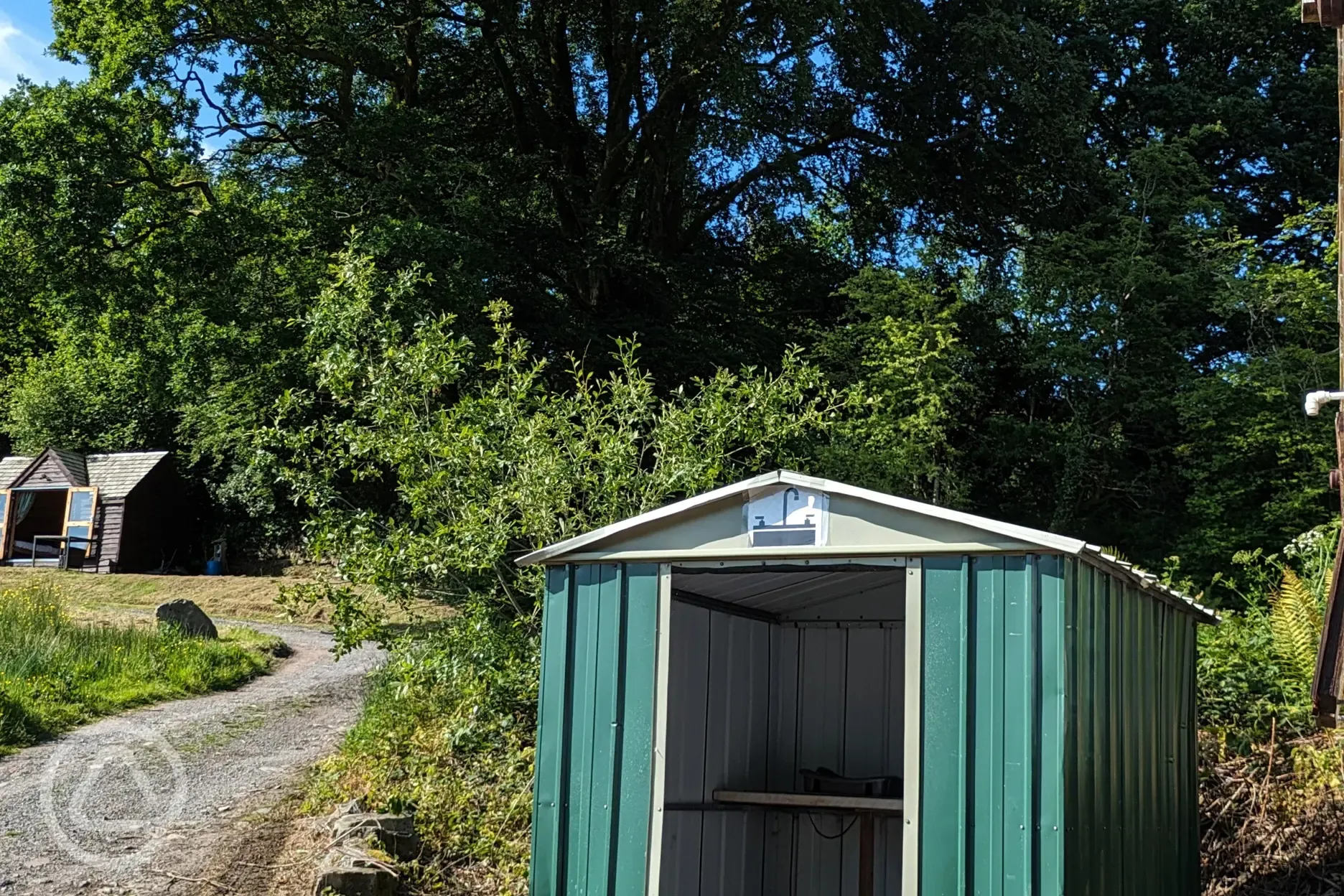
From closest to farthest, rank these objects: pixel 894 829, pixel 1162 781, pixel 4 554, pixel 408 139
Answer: pixel 1162 781 → pixel 894 829 → pixel 408 139 → pixel 4 554

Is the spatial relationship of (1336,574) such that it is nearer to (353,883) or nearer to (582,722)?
(582,722)

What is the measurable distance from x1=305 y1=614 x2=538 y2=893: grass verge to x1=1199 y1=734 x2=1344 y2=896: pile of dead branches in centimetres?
459

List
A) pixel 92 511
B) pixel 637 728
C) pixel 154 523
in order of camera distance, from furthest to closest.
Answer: pixel 154 523 → pixel 92 511 → pixel 637 728

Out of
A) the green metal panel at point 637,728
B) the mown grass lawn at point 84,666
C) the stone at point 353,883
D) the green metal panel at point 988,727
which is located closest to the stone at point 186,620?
the mown grass lawn at point 84,666

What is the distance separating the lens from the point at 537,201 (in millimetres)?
18016

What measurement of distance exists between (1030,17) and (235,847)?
1674 cm

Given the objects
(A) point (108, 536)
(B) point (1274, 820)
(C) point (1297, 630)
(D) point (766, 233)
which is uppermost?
(D) point (766, 233)

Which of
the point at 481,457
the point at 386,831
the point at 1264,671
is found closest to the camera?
the point at 386,831

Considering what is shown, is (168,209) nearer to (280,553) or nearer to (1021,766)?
(280,553)

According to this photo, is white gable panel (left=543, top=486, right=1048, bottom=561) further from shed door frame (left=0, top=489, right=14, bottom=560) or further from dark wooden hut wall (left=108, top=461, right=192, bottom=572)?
shed door frame (left=0, top=489, right=14, bottom=560)

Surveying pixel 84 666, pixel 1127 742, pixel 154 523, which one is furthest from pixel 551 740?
pixel 154 523

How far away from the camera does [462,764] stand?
8664mm

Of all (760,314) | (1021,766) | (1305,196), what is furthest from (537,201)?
(1021,766)

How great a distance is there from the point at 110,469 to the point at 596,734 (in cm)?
2325
